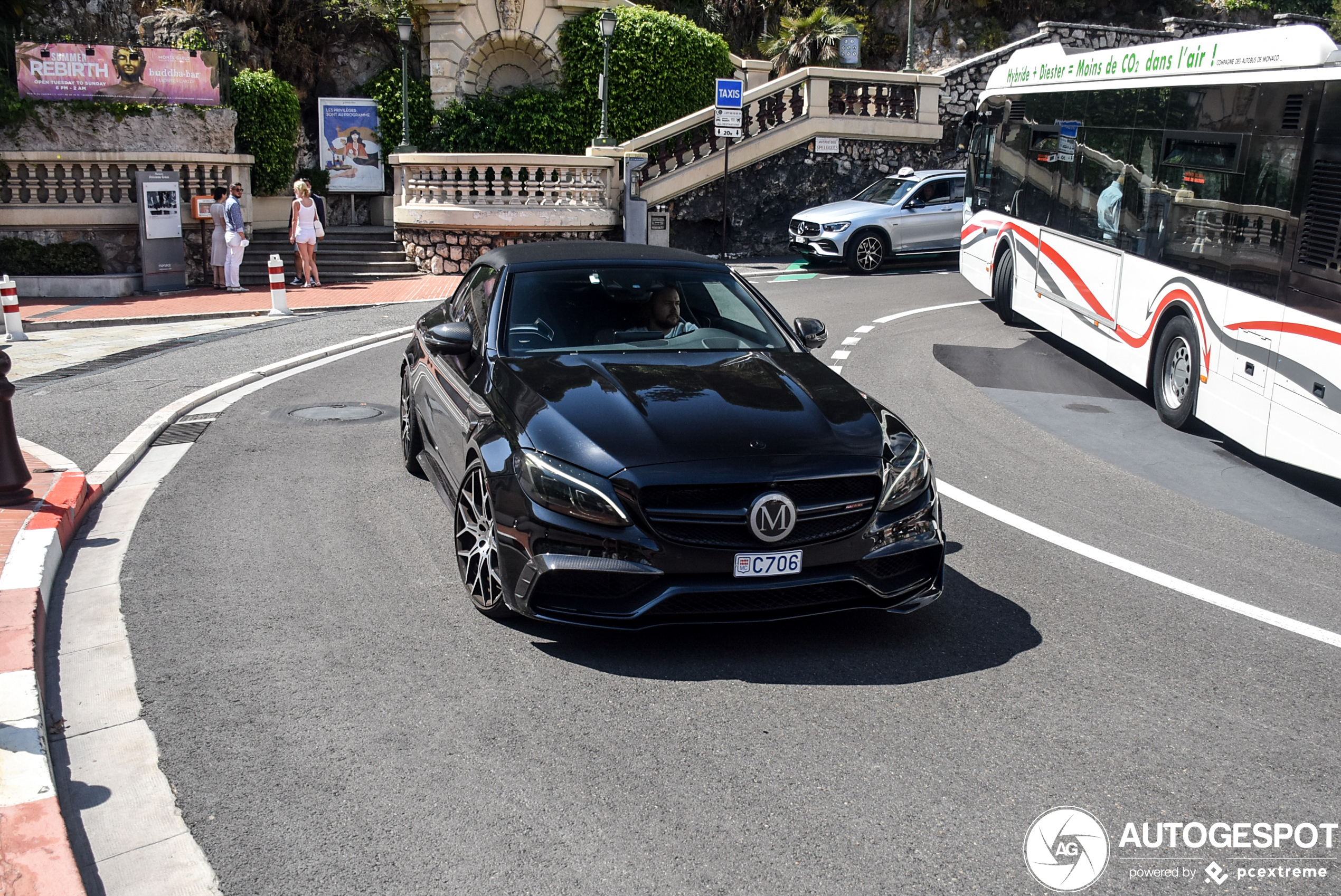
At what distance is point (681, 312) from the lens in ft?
22.6

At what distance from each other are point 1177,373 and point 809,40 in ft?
84.3

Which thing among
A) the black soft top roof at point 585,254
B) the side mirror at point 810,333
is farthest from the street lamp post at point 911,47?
the side mirror at point 810,333

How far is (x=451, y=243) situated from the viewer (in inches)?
944

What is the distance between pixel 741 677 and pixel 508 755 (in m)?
1.12

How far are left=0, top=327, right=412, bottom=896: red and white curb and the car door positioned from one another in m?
17.6

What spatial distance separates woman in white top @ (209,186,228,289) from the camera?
21.6 metres

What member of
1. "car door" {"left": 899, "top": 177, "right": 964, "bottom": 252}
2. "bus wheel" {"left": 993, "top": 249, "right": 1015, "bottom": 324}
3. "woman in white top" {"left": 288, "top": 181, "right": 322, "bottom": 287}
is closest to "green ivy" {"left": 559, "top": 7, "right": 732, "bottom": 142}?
"car door" {"left": 899, "top": 177, "right": 964, "bottom": 252}

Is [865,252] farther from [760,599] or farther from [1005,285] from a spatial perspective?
[760,599]

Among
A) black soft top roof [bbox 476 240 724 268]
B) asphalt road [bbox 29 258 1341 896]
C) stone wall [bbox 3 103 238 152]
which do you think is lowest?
asphalt road [bbox 29 258 1341 896]

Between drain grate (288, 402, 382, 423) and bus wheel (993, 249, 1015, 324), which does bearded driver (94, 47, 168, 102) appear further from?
bus wheel (993, 249, 1015, 324)

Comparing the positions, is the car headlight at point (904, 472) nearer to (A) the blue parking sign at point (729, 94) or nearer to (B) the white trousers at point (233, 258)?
(B) the white trousers at point (233, 258)

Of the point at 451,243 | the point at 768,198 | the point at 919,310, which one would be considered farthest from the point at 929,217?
the point at 451,243

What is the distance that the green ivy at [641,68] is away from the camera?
29.9 metres

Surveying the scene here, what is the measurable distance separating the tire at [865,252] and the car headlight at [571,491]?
18371 millimetres
